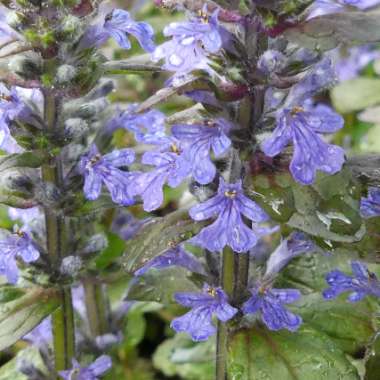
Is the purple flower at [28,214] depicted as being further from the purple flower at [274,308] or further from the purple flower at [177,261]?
the purple flower at [274,308]

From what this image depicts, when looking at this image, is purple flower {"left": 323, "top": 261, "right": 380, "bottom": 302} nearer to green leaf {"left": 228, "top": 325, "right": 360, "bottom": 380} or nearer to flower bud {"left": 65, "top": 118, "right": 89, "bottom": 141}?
green leaf {"left": 228, "top": 325, "right": 360, "bottom": 380}

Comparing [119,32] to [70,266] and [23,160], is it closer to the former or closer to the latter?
[23,160]

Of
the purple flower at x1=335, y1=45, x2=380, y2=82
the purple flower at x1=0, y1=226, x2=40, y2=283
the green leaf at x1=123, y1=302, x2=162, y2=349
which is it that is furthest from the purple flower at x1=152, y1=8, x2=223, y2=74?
the purple flower at x1=335, y1=45, x2=380, y2=82

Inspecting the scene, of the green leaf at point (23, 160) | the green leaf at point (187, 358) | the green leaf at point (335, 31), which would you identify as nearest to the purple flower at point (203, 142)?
the green leaf at point (335, 31)

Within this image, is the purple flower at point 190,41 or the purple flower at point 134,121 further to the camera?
the purple flower at point 134,121

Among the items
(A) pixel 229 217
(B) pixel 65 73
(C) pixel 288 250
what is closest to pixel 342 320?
(C) pixel 288 250

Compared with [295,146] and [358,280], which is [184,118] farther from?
[358,280]
